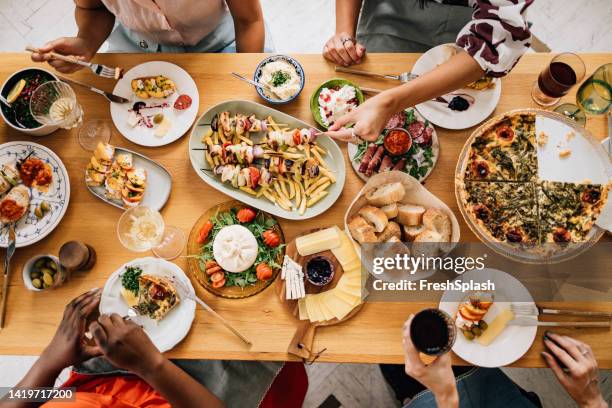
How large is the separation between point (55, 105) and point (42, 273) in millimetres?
760

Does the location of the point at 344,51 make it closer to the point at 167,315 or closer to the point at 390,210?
the point at 390,210

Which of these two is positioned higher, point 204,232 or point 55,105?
point 55,105

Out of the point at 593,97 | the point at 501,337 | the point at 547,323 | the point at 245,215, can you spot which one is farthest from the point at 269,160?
the point at 593,97

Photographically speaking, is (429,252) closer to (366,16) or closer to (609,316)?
(609,316)

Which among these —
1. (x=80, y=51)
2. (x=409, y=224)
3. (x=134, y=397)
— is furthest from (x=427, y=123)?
(x=134, y=397)

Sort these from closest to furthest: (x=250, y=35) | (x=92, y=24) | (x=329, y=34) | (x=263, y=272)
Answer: (x=263, y=272)
(x=92, y=24)
(x=250, y=35)
(x=329, y=34)

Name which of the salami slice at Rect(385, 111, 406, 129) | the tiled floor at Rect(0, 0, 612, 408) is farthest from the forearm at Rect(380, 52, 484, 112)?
the tiled floor at Rect(0, 0, 612, 408)

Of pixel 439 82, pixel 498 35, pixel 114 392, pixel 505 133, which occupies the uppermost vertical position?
pixel 498 35

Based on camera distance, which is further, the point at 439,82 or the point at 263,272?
the point at 263,272

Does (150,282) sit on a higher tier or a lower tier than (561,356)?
higher

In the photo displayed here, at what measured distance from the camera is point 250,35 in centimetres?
237

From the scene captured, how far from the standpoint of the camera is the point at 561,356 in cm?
182

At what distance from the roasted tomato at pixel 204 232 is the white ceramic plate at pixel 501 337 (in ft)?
3.44

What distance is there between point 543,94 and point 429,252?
0.88 m
